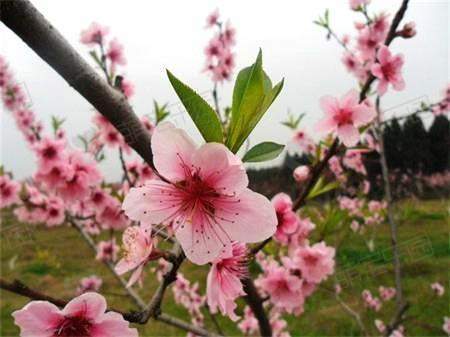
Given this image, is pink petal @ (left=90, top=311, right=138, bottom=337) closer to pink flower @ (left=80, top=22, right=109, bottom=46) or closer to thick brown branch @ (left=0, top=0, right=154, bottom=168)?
thick brown branch @ (left=0, top=0, right=154, bottom=168)

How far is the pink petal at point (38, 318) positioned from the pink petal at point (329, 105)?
48.3 inches

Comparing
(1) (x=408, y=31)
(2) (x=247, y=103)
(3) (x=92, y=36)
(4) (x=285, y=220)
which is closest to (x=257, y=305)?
(4) (x=285, y=220)

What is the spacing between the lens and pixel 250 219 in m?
0.65

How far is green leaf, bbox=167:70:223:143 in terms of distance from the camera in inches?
21.9

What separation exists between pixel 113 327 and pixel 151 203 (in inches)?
7.2

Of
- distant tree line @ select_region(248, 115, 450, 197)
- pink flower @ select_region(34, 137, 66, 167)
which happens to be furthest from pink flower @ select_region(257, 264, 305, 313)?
distant tree line @ select_region(248, 115, 450, 197)

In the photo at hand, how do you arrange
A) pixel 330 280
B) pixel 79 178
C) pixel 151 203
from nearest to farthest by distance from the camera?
pixel 151 203, pixel 79 178, pixel 330 280

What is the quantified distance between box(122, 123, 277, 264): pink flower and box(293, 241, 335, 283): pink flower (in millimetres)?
1169

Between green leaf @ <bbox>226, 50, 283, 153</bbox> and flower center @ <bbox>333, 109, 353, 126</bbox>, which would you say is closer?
green leaf @ <bbox>226, 50, 283, 153</bbox>

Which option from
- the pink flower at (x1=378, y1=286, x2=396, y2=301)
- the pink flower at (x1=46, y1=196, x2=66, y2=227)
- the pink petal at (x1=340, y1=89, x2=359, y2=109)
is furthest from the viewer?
the pink flower at (x1=378, y1=286, x2=396, y2=301)

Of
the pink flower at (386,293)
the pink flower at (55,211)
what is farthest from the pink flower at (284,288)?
the pink flower at (386,293)

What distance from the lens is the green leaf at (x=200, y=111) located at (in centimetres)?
56

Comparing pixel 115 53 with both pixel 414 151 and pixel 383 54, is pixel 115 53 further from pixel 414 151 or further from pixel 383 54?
pixel 414 151

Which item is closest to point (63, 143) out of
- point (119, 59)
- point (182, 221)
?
point (119, 59)
